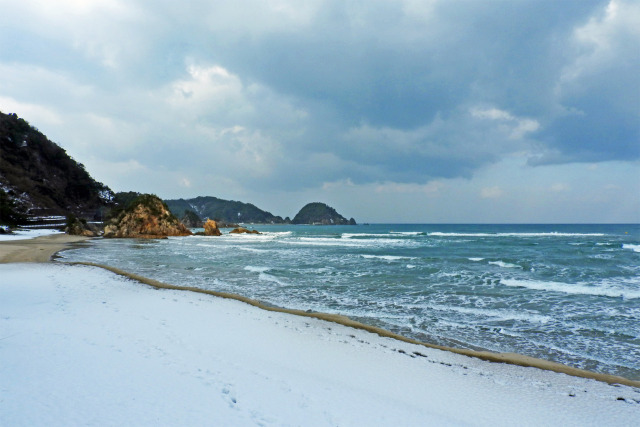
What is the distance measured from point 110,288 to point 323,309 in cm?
786

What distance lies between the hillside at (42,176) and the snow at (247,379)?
75647 mm

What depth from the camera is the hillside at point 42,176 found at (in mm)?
64562

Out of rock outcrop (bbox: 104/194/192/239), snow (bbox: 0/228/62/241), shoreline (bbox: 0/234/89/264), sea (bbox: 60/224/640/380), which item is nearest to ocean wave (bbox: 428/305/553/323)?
sea (bbox: 60/224/640/380)

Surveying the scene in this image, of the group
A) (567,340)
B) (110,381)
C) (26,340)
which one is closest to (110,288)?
(26,340)

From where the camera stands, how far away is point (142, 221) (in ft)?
187

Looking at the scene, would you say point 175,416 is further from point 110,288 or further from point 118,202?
point 118,202

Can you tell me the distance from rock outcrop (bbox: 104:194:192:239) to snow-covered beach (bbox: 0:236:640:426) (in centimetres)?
5546

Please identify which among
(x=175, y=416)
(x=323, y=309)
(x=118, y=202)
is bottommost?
(x=323, y=309)

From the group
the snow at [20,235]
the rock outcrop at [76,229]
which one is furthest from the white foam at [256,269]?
the rock outcrop at [76,229]

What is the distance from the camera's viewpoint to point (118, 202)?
9419cm

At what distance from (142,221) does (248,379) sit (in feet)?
204

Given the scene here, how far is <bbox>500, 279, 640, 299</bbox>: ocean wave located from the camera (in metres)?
12.4

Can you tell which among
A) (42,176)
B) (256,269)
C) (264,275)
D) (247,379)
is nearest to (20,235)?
(256,269)

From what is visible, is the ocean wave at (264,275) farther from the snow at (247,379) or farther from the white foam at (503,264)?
the white foam at (503,264)
